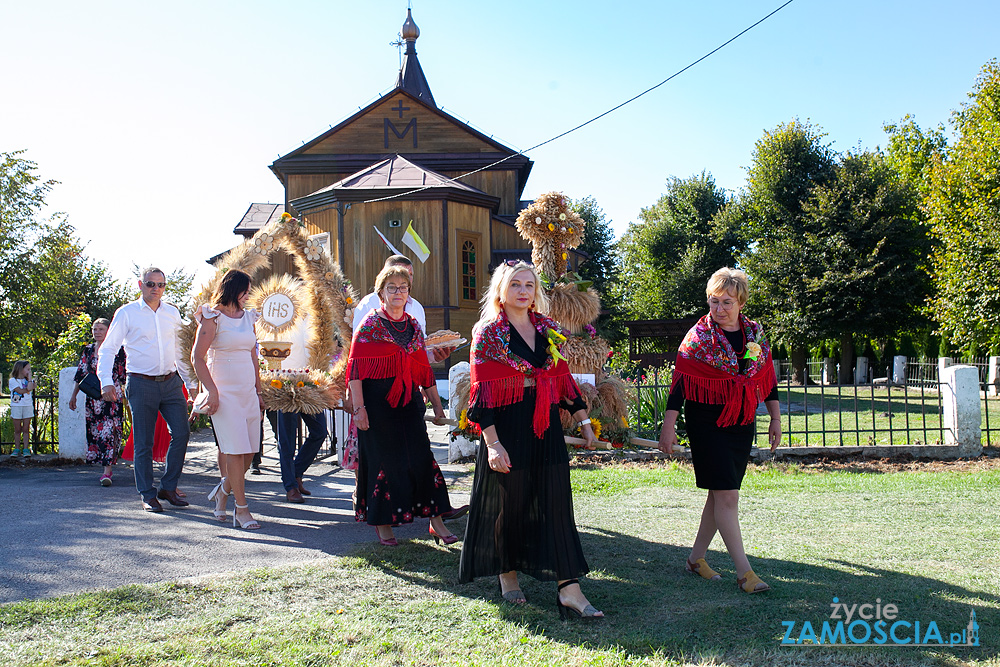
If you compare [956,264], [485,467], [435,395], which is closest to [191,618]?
[485,467]

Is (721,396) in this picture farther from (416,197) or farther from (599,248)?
(599,248)

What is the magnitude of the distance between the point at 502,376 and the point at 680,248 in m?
39.1

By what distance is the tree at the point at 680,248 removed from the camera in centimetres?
3934

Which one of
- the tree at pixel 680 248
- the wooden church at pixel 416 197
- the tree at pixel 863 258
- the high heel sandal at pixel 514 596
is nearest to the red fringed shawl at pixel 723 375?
the high heel sandal at pixel 514 596

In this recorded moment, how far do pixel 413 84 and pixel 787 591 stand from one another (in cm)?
3242

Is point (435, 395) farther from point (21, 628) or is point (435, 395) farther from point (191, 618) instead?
point (21, 628)

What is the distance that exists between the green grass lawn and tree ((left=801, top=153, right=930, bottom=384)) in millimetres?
28322

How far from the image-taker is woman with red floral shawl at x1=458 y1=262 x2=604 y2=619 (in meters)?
3.76

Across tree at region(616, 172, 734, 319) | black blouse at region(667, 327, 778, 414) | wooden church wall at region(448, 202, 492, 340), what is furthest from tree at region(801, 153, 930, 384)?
black blouse at region(667, 327, 778, 414)

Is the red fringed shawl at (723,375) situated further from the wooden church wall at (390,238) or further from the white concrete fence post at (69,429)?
the wooden church wall at (390,238)

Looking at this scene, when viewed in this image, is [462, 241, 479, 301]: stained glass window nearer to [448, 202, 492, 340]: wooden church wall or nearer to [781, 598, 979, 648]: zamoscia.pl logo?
[448, 202, 492, 340]: wooden church wall

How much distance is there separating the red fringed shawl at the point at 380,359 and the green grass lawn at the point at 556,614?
108cm

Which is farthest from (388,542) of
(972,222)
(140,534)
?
(972,222)

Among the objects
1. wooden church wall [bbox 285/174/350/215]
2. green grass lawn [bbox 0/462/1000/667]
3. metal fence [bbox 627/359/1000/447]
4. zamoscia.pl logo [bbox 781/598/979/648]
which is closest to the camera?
green grass lawn [bbox 0/462/1000/667]
